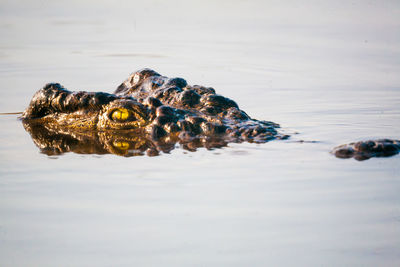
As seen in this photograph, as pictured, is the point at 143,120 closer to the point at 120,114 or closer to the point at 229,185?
the point at 120,114

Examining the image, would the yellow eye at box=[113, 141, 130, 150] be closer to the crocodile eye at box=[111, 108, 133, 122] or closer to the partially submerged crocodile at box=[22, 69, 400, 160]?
the partially submerged crocodile at box=[22, 69, 400, 160]

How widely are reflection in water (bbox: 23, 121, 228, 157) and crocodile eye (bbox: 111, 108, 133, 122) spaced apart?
0.52 ft

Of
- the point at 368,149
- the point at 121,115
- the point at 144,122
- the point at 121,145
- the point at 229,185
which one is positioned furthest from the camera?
the point at 121,115

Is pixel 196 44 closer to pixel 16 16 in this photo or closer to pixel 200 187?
pixel 16 16

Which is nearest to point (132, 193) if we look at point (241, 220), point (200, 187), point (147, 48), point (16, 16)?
point (200, 187)

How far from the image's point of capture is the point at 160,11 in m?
20.3

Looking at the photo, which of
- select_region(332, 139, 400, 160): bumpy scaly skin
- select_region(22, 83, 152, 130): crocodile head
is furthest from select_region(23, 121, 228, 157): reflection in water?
select_region(332, 139, 400, 160): bumpy scaly skin

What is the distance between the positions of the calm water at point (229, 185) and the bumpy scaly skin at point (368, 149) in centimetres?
15

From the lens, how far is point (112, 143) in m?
7.67

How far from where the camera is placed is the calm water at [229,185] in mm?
4758

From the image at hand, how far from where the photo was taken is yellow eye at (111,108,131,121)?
810 centimetres

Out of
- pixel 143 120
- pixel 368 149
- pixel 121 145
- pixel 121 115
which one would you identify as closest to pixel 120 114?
pixel 121 115

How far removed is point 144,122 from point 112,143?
1.60ft

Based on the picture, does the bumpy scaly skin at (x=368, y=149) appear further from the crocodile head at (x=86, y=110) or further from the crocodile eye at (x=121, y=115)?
the crocodile eye at (x=121, y=115)
